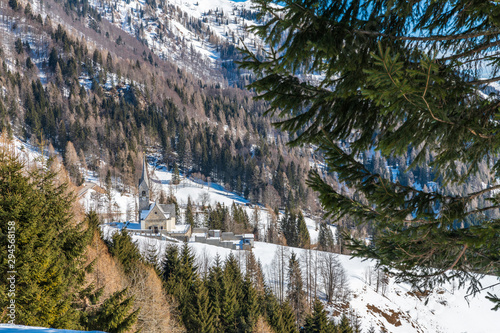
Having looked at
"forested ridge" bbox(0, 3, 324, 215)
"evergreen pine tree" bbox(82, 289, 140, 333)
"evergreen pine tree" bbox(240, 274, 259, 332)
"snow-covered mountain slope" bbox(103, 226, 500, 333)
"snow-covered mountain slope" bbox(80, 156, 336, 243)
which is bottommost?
"snow-covered mountain slope" bbox(103, 226, 500, 333)

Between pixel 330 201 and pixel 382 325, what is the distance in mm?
37492

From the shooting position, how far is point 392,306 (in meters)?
37.0

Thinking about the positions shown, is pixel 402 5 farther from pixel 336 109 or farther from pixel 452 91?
pixel 336 109

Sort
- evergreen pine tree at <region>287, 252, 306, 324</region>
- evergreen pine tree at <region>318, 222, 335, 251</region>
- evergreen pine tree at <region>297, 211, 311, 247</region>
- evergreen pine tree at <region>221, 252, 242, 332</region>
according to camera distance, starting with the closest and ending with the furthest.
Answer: evergreen pine tree at <region>221, 252, 242, 332</region> < evergreen pine tree at <region>287, 252, 306, 324</region> < evergreen pine tree at <region>318, 222, 335, 251</region> < evergreen pine tree at <region>297, 211, 311, 247</region>

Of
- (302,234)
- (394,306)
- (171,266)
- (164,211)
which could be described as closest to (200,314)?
(171,266)

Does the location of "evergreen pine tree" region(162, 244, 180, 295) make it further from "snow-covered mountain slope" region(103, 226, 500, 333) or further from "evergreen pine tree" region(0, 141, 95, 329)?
"evergreen pine tree" region(0, 141, 95, 329)

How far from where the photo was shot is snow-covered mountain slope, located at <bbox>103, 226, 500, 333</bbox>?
3397 cm

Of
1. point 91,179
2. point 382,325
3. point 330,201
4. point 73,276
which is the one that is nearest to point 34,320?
point 73,276

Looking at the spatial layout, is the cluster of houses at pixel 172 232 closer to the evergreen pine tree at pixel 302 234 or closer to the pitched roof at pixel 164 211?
the pitched roof at pixel 164 211

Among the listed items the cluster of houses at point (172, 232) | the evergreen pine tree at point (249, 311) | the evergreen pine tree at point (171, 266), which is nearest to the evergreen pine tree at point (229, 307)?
the evergreen pine tree at point (249, 311)

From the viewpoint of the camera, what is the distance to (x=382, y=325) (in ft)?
108

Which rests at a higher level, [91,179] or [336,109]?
[91,179]

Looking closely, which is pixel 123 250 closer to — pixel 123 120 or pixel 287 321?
pixel 287 321

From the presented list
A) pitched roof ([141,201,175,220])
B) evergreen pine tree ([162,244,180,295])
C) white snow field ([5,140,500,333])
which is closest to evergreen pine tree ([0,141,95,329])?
evergreen pine tree ([162,244,180,295])
